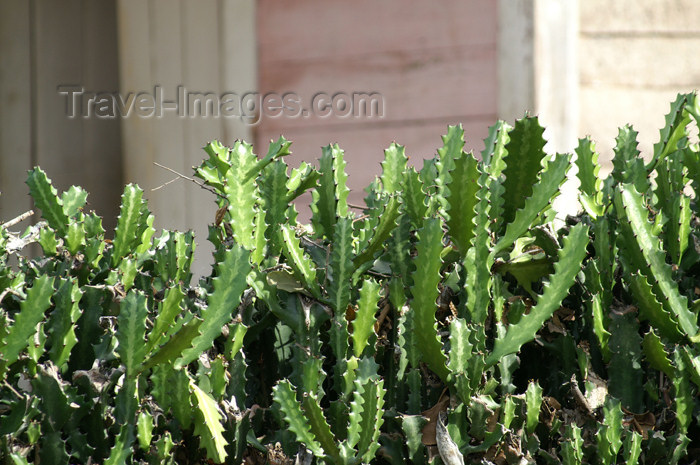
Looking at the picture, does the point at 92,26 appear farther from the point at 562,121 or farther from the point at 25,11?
the point at 562,121

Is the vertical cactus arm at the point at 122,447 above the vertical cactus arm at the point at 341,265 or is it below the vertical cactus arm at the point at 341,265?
below

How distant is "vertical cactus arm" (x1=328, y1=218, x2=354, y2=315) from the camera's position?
3.35ft

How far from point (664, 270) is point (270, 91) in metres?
3.02

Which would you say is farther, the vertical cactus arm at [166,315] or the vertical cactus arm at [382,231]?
the vertical cactus arm at [382,231]

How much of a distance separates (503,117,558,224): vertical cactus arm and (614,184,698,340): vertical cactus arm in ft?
0.35

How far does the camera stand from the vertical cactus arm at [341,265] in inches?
40.3

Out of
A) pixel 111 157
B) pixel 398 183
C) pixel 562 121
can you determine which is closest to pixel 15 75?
pixel 111 157

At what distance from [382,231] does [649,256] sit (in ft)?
1.02

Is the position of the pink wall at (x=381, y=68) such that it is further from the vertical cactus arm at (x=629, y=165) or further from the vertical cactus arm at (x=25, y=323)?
the vertical cactus arm at (x=25, y=323)

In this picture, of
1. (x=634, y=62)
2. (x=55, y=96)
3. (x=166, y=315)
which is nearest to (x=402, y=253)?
(x=166, y=315)

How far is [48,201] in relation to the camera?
1.21 m

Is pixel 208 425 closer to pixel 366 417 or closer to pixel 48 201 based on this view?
pixel 366 417

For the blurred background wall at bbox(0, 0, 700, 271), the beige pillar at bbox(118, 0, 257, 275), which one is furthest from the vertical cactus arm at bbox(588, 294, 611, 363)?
the beige pillar at bbox(118, 0, 257, 275)

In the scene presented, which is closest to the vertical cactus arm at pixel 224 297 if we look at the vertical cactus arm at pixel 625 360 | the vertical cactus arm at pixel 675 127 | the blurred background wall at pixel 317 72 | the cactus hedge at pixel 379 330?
the cactus hedge at pixel 379 330
